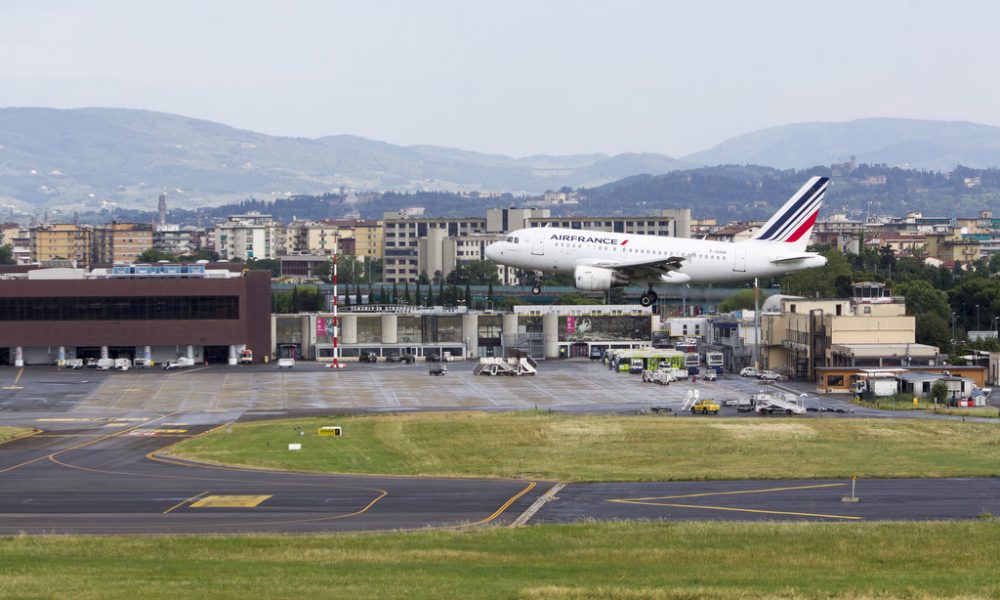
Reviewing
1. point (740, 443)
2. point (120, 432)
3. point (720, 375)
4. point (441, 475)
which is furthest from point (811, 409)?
point (120, 432)

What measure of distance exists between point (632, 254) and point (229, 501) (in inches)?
1584

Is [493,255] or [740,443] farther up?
[493,255]

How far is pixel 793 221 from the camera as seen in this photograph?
10938 cm

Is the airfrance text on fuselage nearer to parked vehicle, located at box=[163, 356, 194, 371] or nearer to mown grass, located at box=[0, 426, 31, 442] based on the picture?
mown grass, located at box=[0, 426, 31, 442]

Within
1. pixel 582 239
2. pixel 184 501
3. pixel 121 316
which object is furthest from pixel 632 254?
pixel 121 316

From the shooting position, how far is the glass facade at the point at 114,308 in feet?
604

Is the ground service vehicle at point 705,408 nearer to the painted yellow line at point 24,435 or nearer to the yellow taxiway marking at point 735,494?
the yellow taxiway marking at point 735,494

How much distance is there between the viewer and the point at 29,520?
220ft

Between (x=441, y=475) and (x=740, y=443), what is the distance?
26959 millimetres

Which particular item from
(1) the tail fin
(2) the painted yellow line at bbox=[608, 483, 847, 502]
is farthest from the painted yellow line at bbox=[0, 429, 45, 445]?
(1) the tail fin

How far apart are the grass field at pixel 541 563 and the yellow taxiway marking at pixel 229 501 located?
11.3 metres

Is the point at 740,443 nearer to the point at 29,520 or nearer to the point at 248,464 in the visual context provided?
the point at 248,464

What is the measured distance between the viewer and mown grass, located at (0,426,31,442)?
108 m

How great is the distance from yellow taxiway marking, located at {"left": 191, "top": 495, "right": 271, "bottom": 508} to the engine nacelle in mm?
33442
